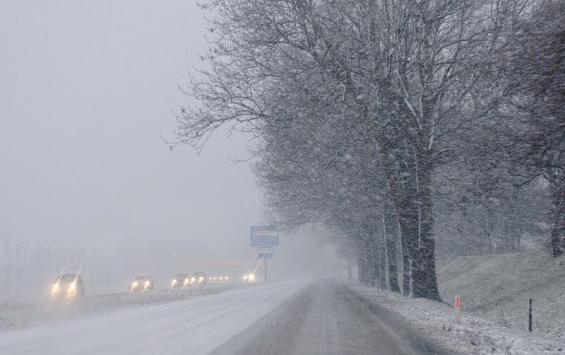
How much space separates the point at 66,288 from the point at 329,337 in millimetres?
23590

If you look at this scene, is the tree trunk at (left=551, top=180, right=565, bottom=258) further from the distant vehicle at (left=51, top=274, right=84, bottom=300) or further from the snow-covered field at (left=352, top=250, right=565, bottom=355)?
the distant vehicle at (left=51, top=274, right=84, bottom=300)

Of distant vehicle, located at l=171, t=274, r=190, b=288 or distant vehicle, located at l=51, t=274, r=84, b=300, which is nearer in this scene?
distant vehicle, located at l=51, t=274, r=84, b=300

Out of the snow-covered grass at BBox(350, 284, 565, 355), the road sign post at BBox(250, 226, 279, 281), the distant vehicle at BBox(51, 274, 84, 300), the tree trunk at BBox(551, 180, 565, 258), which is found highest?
the road sign post at BBox(250, 226, 279, 281)

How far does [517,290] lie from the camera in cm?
2295

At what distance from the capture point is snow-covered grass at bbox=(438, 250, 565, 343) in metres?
17.2

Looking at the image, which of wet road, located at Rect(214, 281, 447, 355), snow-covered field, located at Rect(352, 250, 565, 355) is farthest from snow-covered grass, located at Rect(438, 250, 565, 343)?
wet road, located at Rect(214, 281, 447, 355)

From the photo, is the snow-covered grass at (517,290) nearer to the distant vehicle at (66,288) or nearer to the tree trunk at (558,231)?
the tree trunk at (558,231)

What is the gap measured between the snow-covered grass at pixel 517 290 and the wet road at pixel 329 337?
164 inches

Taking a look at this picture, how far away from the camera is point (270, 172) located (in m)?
26.9

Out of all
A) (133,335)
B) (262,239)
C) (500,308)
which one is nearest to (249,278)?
(262,239)

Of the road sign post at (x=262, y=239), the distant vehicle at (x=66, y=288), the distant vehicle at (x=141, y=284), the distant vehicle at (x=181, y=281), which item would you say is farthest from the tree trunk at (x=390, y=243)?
the road sign post at (x=262, y=239)

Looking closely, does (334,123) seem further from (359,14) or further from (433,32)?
(433,32)

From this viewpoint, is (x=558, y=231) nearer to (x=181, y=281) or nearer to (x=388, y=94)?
(x=388, y=94)

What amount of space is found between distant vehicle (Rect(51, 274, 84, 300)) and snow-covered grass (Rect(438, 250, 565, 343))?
67.6 ft
